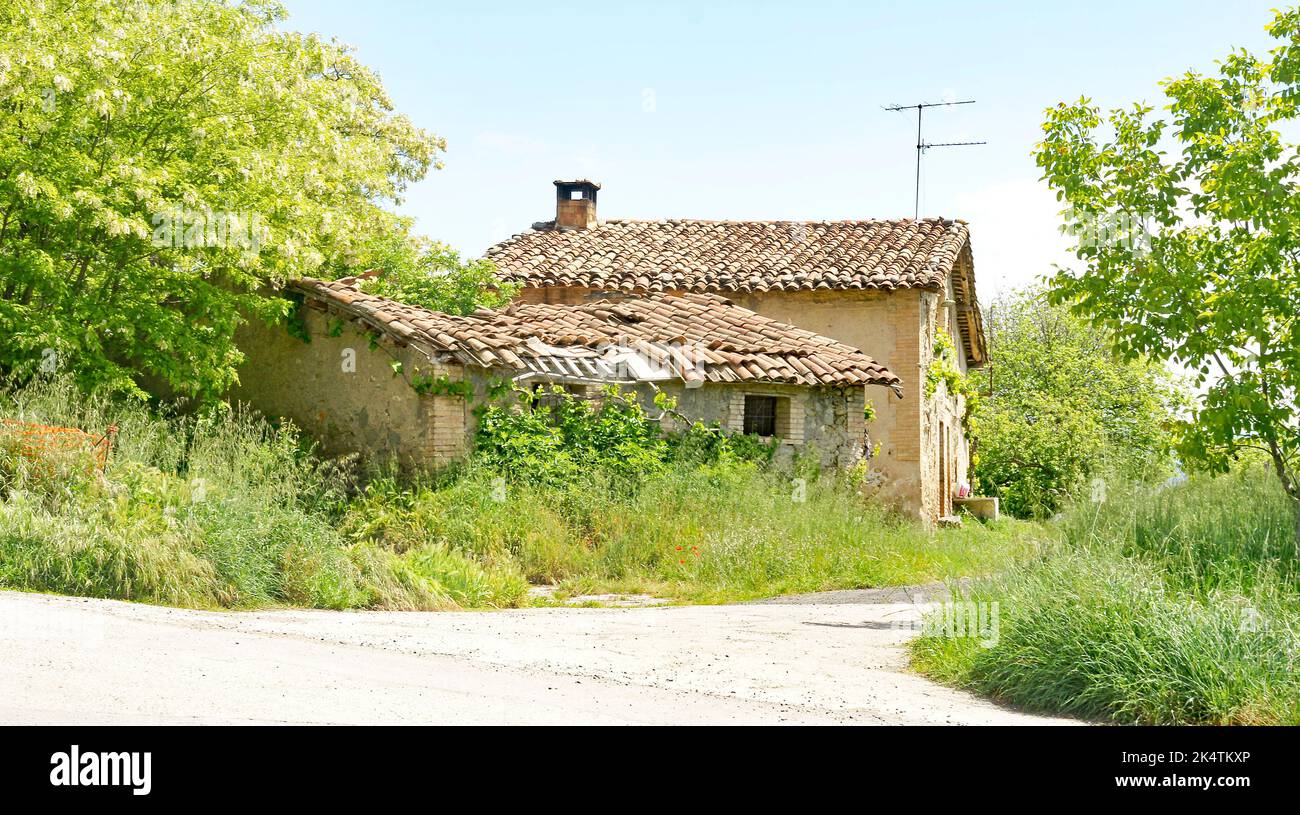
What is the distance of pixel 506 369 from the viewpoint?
15.9 m

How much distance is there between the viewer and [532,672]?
7.44 m

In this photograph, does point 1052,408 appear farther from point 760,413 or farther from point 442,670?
point 442,670

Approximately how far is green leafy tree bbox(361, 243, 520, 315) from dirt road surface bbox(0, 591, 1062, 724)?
9.38 m

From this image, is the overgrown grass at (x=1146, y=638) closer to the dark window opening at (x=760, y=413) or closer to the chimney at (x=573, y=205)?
the dark window opening at (x=760, y=413)

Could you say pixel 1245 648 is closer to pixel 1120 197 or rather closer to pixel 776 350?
pixel 1120 197

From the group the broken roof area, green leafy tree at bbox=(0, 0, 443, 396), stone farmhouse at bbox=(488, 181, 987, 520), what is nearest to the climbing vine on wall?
stone farmhouse at bbox=(488, 181, 987, 520)

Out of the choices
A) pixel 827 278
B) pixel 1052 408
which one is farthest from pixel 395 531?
pixel 1052 408

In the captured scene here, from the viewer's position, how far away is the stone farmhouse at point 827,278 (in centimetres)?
2238

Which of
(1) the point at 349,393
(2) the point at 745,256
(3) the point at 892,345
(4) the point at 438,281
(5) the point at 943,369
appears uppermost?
(2) the point at 745,256

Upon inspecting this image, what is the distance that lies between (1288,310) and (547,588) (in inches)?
301

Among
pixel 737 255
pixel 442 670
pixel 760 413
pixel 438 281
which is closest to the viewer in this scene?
pixel 442 670

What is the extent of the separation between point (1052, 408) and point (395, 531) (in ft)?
76.1

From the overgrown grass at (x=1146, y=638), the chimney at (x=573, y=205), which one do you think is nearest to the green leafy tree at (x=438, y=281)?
the chimney at (x=573, y=205)

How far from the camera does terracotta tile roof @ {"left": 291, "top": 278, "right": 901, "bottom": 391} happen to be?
1568 centimetres
